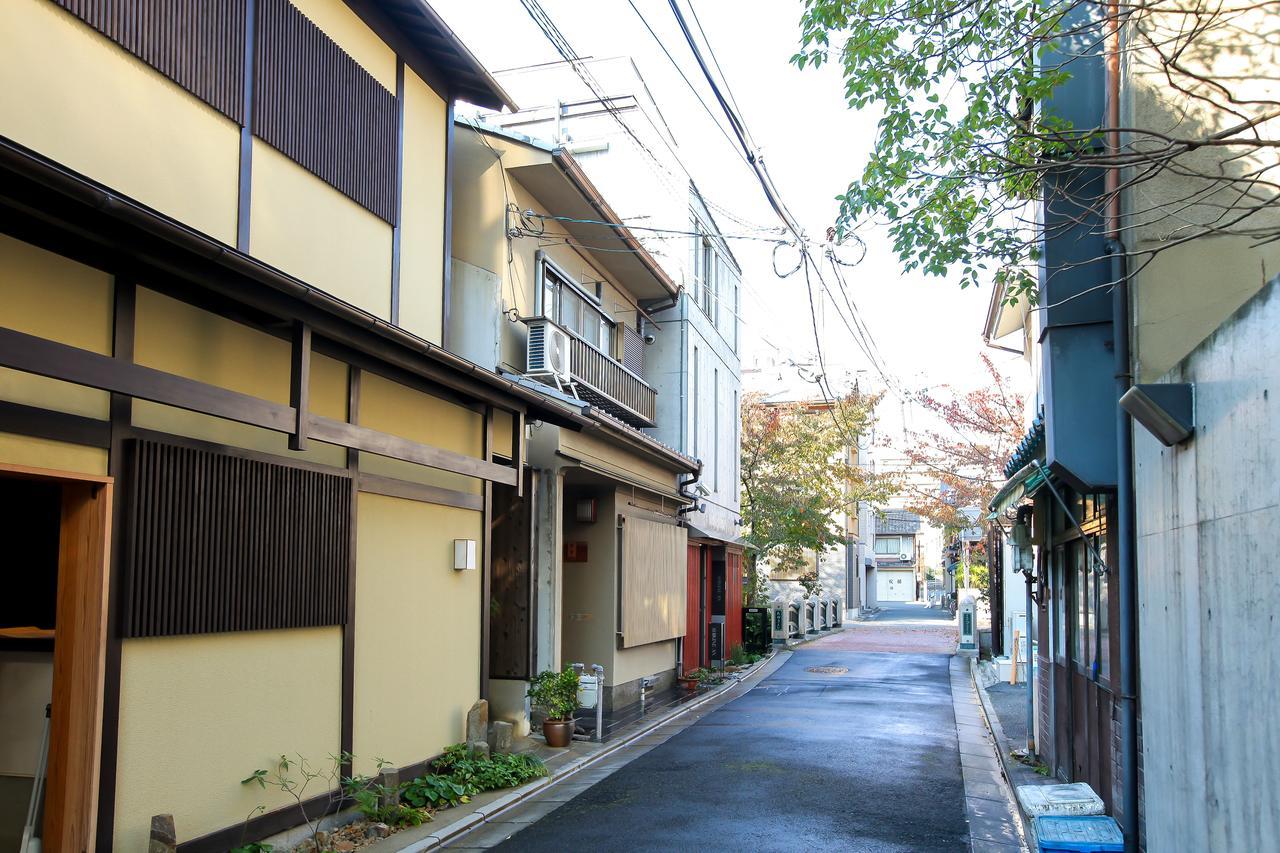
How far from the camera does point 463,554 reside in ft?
34.6

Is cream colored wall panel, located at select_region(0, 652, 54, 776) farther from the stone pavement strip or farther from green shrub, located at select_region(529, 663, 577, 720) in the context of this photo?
the stone pavement strip

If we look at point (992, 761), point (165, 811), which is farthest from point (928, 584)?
point (165, 811)

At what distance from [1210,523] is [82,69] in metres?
7.10

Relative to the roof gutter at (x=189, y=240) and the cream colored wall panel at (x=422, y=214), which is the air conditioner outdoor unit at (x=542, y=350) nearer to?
the cream colored wall panel at (x=422, y=214)

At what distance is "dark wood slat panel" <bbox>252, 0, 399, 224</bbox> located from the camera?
8.30m

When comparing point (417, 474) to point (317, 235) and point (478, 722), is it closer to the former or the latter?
point (317, 235)

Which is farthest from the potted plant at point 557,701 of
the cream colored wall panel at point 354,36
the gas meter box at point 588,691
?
the cream colored wall panel at point 354,36

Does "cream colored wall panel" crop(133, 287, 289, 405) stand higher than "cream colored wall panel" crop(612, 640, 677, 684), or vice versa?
"cream colored wall panel" crop(133, 287, 289, 405)

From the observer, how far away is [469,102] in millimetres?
11828

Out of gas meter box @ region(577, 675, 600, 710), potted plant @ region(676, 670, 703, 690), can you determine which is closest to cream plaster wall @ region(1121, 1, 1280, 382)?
gas meter box @ region(577, 675, 600, 710)

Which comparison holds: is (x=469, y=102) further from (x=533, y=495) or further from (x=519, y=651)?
(x=519, y=651)

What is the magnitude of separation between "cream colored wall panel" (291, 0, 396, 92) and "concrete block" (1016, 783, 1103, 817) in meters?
8.63

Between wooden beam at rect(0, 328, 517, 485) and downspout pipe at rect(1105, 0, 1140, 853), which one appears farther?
downspout pipe at rect(1105, 0, 1140, 853)

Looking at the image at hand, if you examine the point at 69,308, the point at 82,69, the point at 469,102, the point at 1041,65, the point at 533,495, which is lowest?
the point at 533,495
